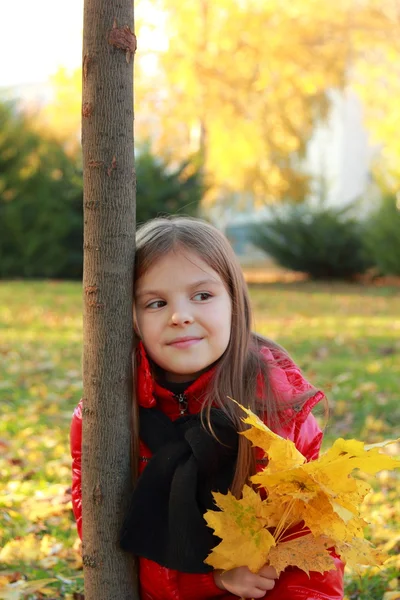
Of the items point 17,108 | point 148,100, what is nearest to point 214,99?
point 148,100

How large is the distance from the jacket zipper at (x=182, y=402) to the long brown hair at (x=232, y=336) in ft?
0.21

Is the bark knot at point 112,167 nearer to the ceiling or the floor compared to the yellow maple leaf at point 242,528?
nearer to the ceiling

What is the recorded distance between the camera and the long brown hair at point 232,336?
1960 mm

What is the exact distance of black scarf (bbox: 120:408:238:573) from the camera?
74.7 inches

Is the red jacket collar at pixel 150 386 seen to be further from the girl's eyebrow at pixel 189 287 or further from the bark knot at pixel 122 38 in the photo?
the bark knot at pixel 122 38

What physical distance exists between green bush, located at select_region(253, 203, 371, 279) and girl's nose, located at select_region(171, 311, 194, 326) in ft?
49.2

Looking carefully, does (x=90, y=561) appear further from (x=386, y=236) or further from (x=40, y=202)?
(x=386, y=236)

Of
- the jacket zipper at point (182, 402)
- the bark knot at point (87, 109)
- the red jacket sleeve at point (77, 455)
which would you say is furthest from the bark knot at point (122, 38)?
the red jacket sleeve at point (77, 455)

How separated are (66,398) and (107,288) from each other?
3578 millimetres

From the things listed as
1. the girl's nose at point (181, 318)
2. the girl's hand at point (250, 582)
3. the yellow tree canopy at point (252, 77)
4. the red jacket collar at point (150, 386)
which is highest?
the yellow tree canopy at point (252, 77)

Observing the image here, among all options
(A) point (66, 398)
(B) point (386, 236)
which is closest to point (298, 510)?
(A) point (66, 398)

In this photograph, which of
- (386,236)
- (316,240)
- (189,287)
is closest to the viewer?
(189,287)

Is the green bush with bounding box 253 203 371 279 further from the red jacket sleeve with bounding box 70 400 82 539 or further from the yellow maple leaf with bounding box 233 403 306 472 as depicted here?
the yellow maple leaf with bounding box 233 403 306 472

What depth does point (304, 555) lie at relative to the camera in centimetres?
174
